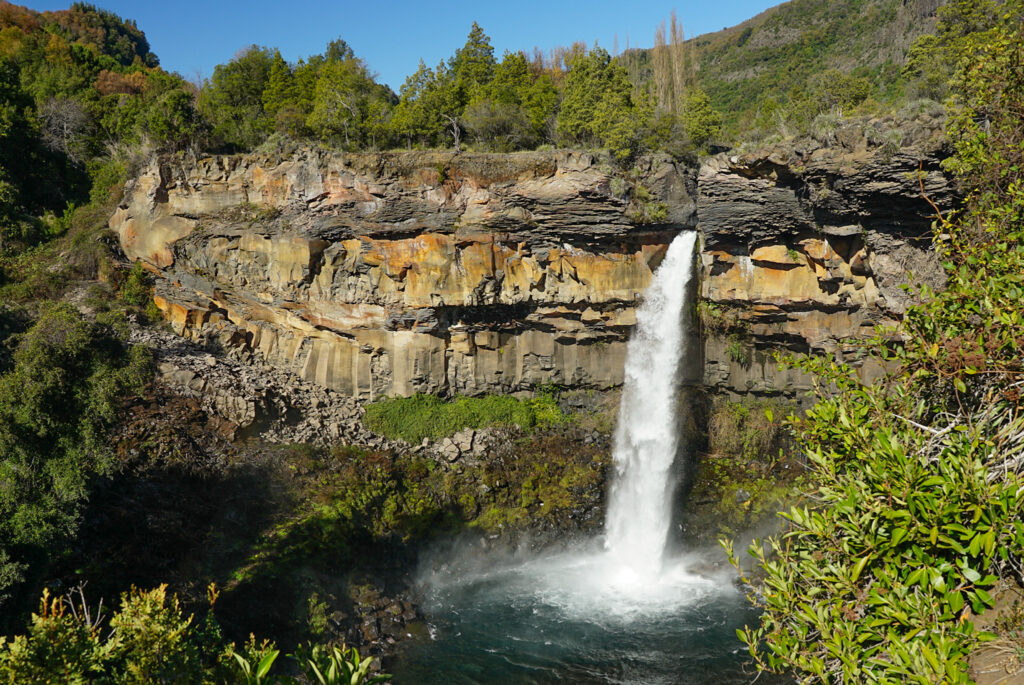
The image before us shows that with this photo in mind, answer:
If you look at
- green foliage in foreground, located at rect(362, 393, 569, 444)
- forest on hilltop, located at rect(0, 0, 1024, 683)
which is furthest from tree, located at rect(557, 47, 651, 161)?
green foliage in foreground, located at rect(362, 393, 569, 444)

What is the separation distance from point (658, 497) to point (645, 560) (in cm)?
215

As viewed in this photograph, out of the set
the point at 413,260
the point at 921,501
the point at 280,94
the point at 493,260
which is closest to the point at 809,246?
the point at 493,260

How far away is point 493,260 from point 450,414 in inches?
212

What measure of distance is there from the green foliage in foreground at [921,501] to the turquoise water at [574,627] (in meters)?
7.24

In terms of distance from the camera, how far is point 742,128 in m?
26.1

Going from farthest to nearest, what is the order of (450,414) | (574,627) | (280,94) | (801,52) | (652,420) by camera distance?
(801,52) < (280,94) < (450,414) < (652,420) < (574,627)

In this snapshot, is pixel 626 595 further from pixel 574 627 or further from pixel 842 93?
pixel 842 93

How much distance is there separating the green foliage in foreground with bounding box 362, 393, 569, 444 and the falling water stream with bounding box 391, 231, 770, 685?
2867mm

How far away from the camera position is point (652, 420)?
21.1m

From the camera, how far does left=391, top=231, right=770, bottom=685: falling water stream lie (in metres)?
13.6

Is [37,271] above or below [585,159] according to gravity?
below

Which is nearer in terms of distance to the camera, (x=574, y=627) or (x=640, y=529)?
(x=574, y=627)

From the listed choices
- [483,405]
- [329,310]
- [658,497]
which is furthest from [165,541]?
[658,497]

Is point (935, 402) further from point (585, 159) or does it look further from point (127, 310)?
point (127, 310)
